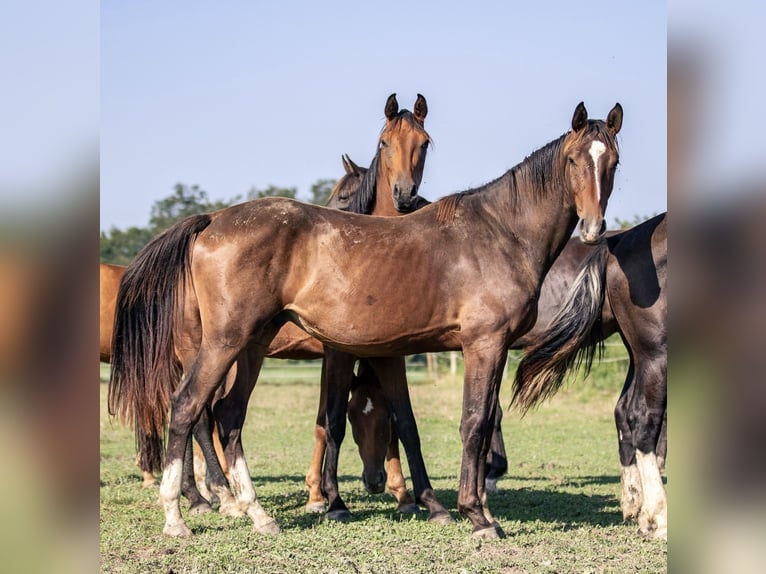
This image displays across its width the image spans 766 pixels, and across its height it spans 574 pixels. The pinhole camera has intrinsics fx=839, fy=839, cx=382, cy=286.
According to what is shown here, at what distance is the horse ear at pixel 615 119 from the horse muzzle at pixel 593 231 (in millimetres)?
664

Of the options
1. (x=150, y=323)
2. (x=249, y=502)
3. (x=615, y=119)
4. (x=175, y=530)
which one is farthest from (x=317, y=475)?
(x=615, y=119)

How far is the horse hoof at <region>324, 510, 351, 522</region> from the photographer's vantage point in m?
6.55

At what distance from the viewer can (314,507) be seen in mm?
7164

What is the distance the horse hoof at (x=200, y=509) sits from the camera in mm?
6992

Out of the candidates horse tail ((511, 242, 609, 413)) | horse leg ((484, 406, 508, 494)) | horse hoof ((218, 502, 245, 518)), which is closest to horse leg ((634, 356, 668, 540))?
horse tail ((511, 242, 609, 413))

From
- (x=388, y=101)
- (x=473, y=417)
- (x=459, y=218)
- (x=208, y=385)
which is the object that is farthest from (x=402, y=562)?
(x=388, y=101)

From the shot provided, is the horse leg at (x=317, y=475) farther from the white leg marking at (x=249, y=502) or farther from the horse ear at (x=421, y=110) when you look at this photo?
the horse ear at (x=421, y=110)

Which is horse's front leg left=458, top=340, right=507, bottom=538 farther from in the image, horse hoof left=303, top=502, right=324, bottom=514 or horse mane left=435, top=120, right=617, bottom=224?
horse hoof left=303, top=502, right=324, bottom=514

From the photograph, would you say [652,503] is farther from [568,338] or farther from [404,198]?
[404,198]

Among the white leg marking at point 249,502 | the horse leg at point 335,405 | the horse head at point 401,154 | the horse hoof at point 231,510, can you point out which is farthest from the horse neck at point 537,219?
the horse hoof at point 231,510

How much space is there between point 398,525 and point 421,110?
3.93 metres
